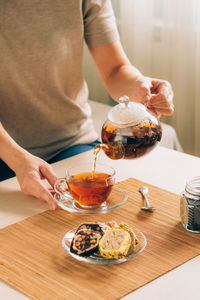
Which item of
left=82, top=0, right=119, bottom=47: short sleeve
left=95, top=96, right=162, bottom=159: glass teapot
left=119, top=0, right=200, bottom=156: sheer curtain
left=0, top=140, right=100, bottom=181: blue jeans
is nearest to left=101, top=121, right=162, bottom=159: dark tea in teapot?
left=95, top=96, right=162, bottom=159: glass teapot

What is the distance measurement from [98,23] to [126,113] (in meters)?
0.69

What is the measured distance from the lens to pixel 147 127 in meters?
1.11

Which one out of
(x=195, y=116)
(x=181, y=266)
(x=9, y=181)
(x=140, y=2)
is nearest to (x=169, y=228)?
(x=181, y=266)

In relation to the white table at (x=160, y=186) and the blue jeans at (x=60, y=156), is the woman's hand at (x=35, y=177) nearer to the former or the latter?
the white table at (x=160, y=186)

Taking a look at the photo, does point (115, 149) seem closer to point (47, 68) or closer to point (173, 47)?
point (47, 68)

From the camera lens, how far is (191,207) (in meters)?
1.05

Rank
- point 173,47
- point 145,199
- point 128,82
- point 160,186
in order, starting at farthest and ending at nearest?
point 173,47 → point 128,82 → point 160,186 → point 145,199

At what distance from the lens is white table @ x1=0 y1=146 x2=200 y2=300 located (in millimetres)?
876

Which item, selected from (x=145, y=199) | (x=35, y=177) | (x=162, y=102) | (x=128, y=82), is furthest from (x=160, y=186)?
(x=128, y=82)

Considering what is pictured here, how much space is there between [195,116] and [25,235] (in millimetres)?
1803

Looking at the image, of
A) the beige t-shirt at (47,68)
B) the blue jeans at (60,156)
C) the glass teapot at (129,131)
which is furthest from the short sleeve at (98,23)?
the glass teapot at (129,131)

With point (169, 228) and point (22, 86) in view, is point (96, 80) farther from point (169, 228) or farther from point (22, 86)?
point (169, 228)

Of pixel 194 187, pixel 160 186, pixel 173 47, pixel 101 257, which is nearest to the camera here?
pixel 101 257

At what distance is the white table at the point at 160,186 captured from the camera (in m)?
0.88
